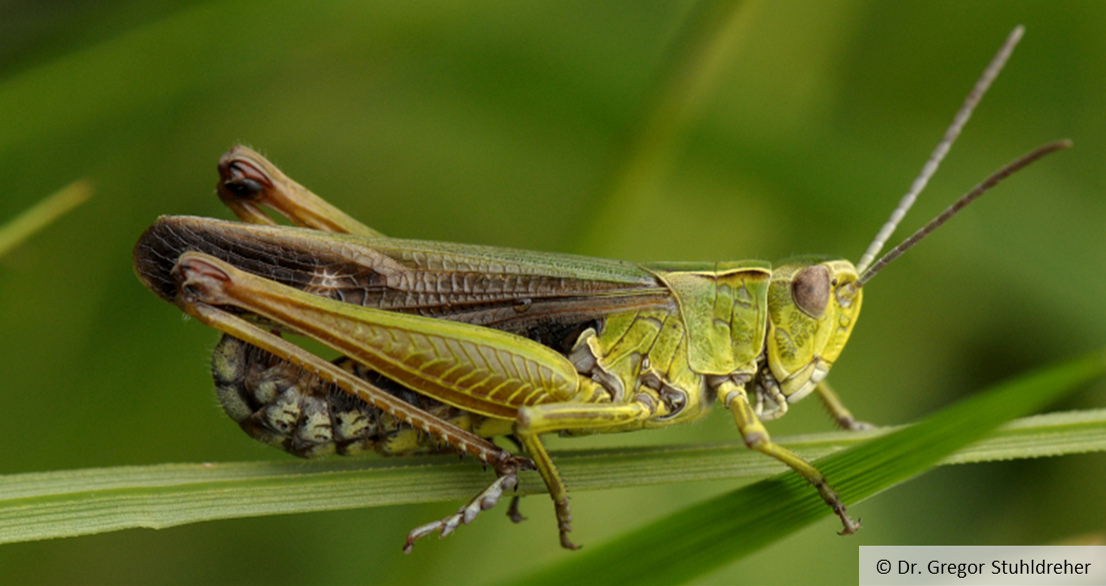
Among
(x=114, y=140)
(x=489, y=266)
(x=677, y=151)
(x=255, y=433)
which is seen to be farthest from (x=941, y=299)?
(x=114, y=140)

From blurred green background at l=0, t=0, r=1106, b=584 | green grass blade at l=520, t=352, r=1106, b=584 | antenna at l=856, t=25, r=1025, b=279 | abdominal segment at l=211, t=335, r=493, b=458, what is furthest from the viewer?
blurred green background at l=0, t=0, r=1106, b=584

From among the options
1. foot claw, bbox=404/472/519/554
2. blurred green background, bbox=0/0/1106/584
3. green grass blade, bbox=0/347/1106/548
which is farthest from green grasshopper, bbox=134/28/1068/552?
blurred green background, bbox=0/0/1106/584

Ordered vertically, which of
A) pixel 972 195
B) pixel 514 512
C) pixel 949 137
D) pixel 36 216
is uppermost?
pixel 949 137

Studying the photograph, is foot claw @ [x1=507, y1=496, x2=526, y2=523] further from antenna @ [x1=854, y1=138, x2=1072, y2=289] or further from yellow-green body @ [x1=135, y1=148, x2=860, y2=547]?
antenna @ [x1=854, y1=138, x2=1072, y2=289]

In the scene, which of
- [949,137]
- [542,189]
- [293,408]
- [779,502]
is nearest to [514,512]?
[293,408]

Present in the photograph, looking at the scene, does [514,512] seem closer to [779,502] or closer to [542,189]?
[779,502]

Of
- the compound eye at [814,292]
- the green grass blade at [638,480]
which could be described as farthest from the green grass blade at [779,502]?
the compound eye at [814,292]

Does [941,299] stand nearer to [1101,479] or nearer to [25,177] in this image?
[1101,479]

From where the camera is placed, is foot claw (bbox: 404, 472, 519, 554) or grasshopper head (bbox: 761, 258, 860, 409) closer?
foot claw (bbox: 404, 472, 519, 554)
